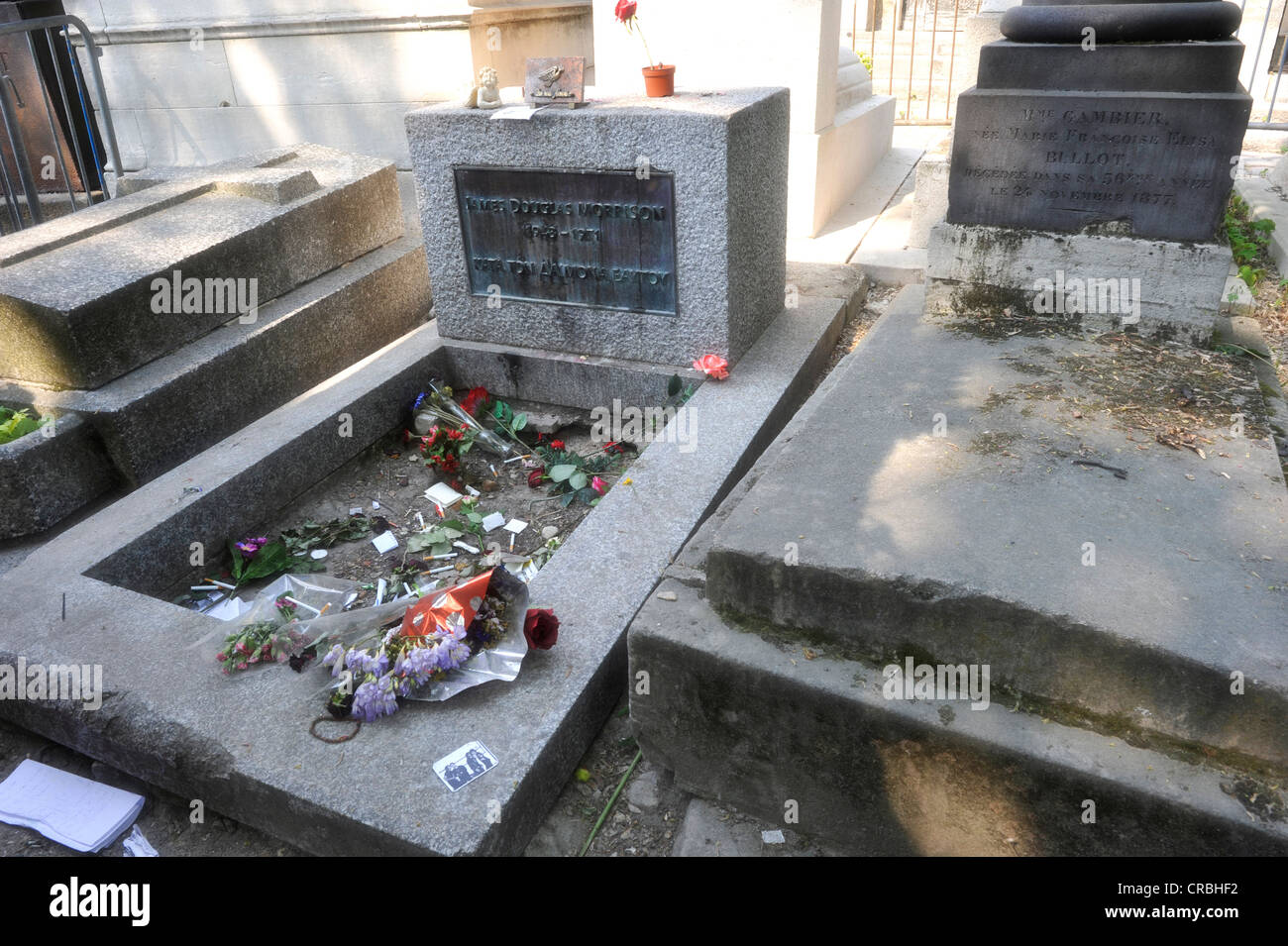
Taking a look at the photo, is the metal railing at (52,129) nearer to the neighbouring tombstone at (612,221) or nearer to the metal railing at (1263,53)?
the neighbouring tombstone at (612,221)

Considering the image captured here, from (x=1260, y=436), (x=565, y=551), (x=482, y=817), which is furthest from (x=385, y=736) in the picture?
(x=1260, y=436)

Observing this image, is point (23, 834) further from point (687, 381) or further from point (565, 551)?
point (687, 381)

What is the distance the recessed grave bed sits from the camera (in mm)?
2332

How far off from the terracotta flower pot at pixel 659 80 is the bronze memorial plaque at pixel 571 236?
491 millimetres

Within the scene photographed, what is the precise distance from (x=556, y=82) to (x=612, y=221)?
69cm

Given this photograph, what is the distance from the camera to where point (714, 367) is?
13.9 feet

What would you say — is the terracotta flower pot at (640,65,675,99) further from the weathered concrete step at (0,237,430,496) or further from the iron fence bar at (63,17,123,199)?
the iron fence bar at (63,17,123,199)

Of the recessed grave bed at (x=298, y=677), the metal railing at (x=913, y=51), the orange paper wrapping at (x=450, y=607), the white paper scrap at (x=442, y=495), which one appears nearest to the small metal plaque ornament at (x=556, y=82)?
the recessed grave bed at (x=298, y=677)

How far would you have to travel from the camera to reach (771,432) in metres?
4.07

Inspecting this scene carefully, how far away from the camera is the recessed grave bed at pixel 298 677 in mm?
2332

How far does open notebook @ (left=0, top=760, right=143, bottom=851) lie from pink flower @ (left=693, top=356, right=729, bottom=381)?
277 centimetres

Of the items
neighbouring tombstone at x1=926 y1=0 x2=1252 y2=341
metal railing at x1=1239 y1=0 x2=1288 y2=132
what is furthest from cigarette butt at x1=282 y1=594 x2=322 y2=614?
metal railing at x1=1239 y1=0 x2=1288 y2=132

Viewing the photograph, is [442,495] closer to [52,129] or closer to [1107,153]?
[1107,153]
